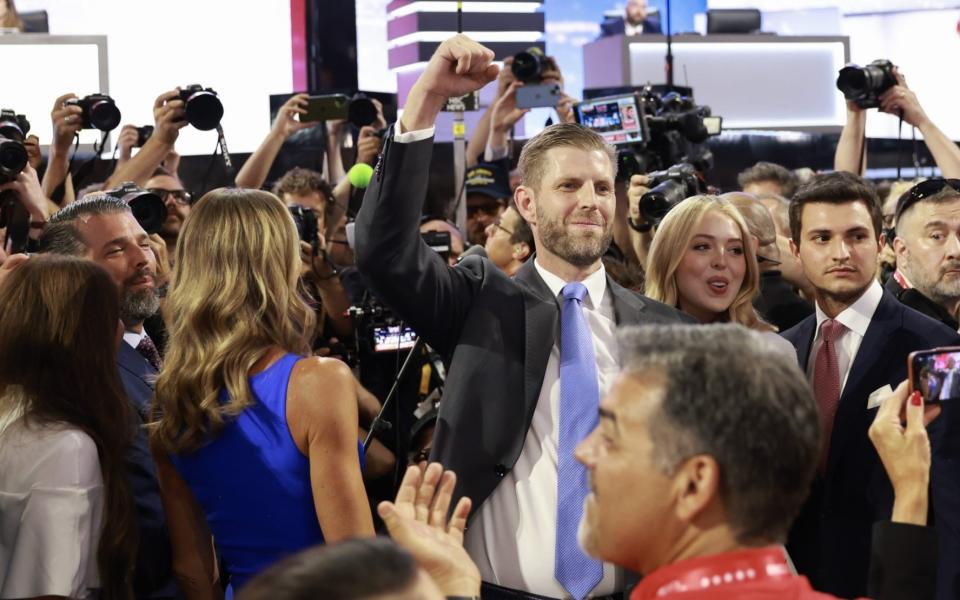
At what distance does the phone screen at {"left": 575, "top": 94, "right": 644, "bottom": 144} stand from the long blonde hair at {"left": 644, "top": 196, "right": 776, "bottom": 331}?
1324 millimetres

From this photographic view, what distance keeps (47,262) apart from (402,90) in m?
7.08

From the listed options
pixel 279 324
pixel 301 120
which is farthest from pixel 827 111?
pixel 279 324

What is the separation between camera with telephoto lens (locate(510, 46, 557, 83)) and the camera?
199 inches

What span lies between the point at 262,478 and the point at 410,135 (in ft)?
2.46

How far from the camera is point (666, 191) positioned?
12.4 feet

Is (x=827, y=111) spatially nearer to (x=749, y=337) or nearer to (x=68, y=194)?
(x=68, y=194)

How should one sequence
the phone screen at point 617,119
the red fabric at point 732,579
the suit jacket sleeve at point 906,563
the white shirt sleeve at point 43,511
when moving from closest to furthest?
the red fabric at point 732,579 < the suit jacket sleeve at point 906,563 < the white shirt sleeve at point 43,511 < the phone screen at point 617,119

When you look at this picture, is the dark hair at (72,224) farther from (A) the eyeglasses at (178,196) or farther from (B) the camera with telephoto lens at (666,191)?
(B) the camera with telephoto lens at (666,191)

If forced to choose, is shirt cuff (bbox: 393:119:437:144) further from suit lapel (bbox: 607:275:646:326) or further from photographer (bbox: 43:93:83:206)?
photographer (bbox: 43:93:83:206)

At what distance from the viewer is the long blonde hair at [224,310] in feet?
7.60

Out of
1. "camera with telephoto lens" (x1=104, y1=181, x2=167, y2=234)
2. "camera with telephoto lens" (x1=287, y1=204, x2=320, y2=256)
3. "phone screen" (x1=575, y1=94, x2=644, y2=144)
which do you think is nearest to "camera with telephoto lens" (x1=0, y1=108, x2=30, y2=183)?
"camera with telephoto lens" (x1=104, y1=181, x2=167, y2=234)

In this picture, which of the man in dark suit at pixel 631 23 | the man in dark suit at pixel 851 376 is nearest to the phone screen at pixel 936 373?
the man in dark suit at pixel 851 376

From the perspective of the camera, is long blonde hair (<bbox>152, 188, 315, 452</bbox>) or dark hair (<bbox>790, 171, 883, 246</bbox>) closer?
long blonde hair (<bbox>152, 188, 315, 452</bbox>)

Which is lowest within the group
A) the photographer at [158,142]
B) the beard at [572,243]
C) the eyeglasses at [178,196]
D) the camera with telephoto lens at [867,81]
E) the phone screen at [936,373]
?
the phone screen at [936,373]
